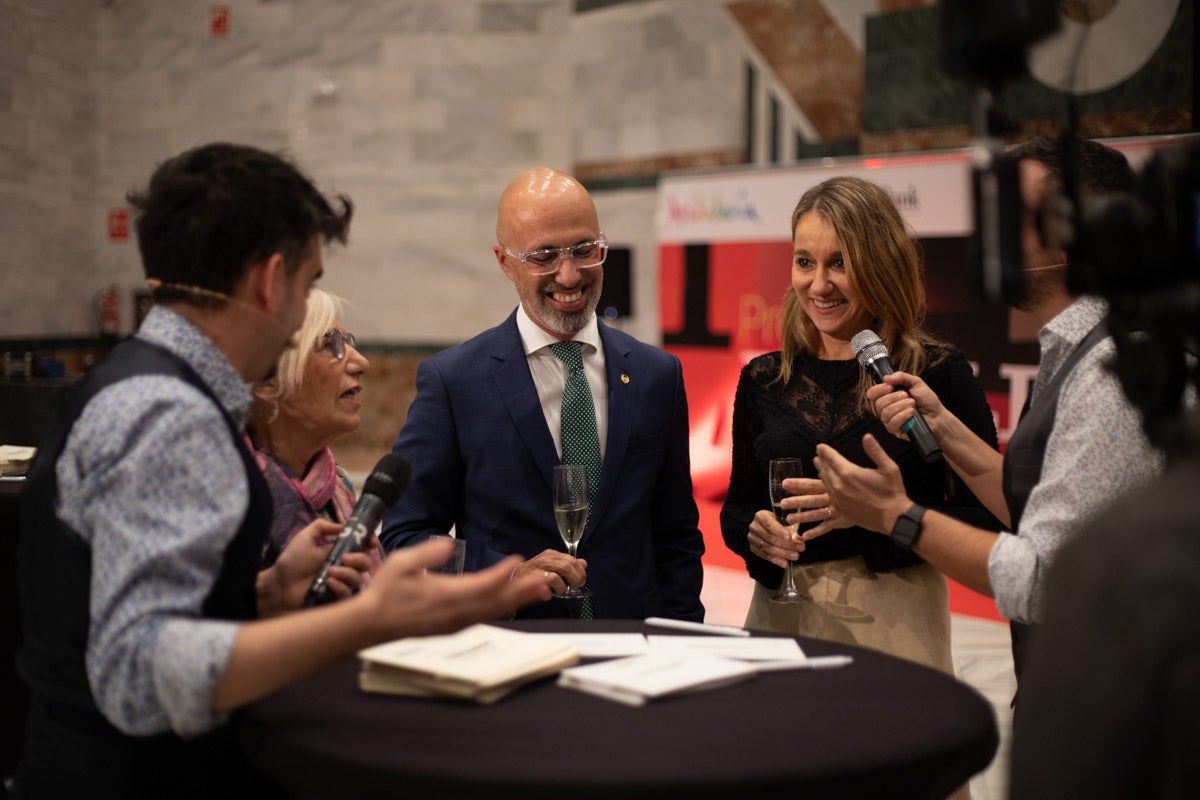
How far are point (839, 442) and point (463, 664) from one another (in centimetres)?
157

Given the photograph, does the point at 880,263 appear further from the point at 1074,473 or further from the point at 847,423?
the point at 1074,473

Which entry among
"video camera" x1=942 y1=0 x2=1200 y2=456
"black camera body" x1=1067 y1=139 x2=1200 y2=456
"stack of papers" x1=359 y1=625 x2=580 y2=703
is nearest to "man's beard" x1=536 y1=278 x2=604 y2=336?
"stack of papers" x1=359 y1=625 x2=580 y2=703

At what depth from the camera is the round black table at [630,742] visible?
1.50 meters

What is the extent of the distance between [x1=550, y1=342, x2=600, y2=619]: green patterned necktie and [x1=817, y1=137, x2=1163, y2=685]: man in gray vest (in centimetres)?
75

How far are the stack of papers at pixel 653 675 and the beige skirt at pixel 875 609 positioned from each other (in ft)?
3.56

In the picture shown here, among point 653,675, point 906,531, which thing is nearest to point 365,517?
point 653,675

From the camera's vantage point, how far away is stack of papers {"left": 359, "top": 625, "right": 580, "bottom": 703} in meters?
1.77

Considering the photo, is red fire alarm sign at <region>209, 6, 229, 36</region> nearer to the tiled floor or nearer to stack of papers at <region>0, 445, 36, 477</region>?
the tiled floor

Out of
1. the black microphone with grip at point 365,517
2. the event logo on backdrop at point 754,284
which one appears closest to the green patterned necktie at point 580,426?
the black microphone with grip at point 365,517

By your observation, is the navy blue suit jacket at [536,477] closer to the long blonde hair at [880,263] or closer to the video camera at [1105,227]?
the long blonde hair at [880,263]

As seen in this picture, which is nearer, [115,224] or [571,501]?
[571,501]

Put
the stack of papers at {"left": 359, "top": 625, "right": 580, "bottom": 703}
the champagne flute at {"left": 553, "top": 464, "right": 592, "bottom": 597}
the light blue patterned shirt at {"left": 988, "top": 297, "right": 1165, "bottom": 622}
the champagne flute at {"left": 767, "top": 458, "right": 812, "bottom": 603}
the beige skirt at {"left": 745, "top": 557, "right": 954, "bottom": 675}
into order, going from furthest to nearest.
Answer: the beige skirt at {"left": 745, "top": 557, "right": 954, "bottom": 675} → the champagne flute at {"left": 767, "top": 458, "right": 812, "bottom": 603} → the champagne flute at {"left": 553, "top": 464, "right": 592, "bottom": 597} → the light blue patterned shirt at {"left": 988, "top": 297, "right": 1165, "bottom": 622} → the stack of papers at {"left": 359, "top": 625, "right": 580, "bottom": 703}

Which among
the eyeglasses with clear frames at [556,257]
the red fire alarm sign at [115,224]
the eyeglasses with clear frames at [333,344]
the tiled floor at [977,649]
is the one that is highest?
the red fire alarm sign at [115,224]

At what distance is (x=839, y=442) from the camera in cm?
311
